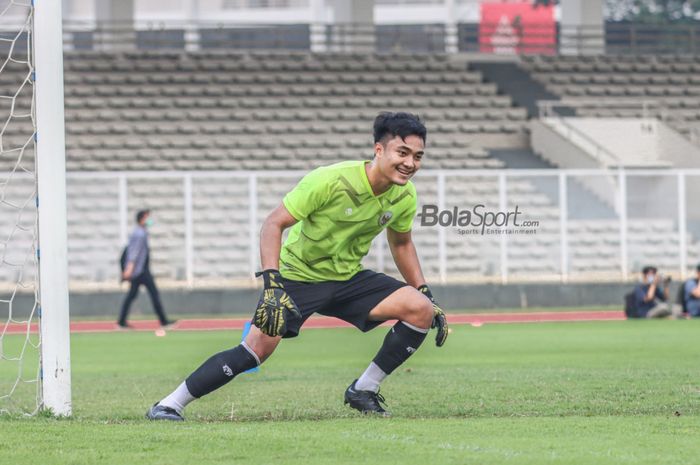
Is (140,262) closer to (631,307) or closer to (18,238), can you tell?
(18,238)

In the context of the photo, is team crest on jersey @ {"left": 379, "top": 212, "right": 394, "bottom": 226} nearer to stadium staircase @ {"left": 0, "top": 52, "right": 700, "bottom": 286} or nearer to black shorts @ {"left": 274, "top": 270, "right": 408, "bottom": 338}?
black shorts @ {"left": 274, "top": 270, "right": 408, "bottom": 338}

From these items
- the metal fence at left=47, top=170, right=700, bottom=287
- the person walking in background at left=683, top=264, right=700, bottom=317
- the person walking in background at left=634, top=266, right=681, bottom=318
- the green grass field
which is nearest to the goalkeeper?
the green grass field

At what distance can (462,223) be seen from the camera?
27.6 metres

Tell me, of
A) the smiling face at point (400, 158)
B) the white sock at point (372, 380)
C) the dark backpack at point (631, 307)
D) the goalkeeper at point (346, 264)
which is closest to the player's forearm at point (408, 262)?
the goalkeeper at point (346, 264)

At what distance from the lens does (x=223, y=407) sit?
32.1ft

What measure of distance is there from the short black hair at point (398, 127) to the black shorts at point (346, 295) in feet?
3.03

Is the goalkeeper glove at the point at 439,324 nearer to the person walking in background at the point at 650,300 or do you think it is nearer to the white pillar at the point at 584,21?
the person walking in background at the point at 650,300

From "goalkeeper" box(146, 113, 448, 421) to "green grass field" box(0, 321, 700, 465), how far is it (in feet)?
1.14

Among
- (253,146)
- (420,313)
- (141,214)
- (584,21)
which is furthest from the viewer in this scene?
(584,21)

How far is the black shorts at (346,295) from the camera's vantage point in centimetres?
859

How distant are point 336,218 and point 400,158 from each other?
547 millimetres

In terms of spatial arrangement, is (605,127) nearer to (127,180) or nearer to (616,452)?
(127,180)

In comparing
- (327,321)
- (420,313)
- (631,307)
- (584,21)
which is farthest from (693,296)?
(584,21)

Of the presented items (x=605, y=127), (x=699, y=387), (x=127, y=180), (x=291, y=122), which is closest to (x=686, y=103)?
(x=605, y=127)
